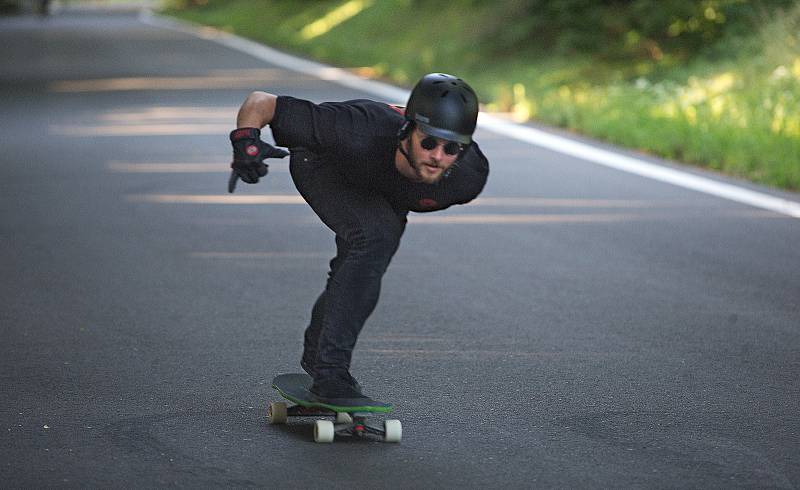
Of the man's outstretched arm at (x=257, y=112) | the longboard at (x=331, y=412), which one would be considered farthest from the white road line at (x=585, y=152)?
the man's outstretched arm at (x=257, y=112)

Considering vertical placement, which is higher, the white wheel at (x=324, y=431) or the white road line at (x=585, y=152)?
the white road line at (x=585, y=152)

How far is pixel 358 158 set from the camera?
5516 millimetres

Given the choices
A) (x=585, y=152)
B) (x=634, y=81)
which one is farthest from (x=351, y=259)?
(x=634, y=81)

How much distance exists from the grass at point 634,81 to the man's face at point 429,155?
8332 mm

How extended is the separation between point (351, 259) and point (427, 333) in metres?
2.21

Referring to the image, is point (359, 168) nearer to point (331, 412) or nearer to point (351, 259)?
point (351, 259)

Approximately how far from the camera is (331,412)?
5.98 metres

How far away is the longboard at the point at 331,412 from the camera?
18.4 feet

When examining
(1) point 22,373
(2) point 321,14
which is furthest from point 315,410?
(2) point 321,14

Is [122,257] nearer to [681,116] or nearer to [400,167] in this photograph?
[400,167]

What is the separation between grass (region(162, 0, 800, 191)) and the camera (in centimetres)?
1491

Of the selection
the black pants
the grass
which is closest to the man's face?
the black pants

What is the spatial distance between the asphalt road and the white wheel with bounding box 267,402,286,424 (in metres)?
0.12

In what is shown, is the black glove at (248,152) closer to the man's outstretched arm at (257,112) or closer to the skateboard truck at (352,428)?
the man's outstretched arm at (257,112)
